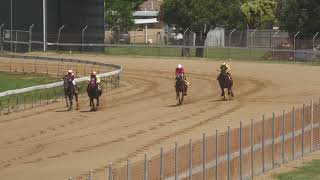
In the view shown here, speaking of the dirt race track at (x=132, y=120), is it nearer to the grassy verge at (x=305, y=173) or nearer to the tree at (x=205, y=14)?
the grassy verge at (x=305, y=173)

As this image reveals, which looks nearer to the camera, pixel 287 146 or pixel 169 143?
pixel 287 146

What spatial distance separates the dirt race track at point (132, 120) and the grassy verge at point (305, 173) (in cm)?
393

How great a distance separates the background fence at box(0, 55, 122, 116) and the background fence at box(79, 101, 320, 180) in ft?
44.7

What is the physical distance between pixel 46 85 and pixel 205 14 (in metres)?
40.3

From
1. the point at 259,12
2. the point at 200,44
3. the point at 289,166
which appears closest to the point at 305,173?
the point at 289,166

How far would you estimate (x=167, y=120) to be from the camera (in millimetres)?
28219

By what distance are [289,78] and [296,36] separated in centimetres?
1797

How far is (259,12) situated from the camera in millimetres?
78250

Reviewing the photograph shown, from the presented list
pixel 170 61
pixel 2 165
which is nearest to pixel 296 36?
pixel 170 61

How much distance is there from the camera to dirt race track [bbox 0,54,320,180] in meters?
20.7

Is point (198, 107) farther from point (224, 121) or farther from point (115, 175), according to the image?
point (115, 175)

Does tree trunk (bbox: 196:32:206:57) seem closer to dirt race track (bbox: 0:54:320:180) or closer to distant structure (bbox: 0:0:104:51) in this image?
distant structure (bbox: 0:0:104:51)

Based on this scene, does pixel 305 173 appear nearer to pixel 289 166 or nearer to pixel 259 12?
pixel 289 166

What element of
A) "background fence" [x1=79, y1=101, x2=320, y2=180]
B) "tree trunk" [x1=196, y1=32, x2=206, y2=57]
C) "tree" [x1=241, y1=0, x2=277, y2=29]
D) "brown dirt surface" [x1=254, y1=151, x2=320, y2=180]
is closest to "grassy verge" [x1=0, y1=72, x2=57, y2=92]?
"tree trunk" [x1=196, y1=32, x2=206, y2=57]
